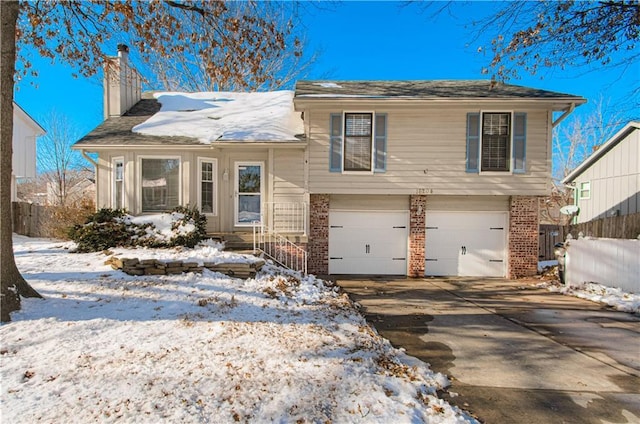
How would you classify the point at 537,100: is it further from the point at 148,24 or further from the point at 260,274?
the point at 148,24

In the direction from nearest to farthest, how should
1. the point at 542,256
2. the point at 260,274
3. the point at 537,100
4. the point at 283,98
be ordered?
the point at 260,274 < the point at 537,100 < the point at 283,98 < the point at 542,256

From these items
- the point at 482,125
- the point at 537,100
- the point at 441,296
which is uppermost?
the point at 537,100

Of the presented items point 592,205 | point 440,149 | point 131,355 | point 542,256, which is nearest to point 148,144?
point 131,355

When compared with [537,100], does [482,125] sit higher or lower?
lower

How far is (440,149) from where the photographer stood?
9070 mm

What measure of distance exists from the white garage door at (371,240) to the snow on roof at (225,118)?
298cm

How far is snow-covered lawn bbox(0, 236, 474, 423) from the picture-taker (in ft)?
8.45

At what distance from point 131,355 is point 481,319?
17.4ft

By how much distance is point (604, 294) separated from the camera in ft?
22.4

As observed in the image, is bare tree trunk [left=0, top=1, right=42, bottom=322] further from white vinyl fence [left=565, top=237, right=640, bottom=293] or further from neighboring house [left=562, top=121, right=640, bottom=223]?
neighboring house [left=562, top=121, right=640, bottom=223]

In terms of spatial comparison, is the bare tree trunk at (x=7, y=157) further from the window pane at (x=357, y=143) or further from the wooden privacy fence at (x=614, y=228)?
the wooden privacy fence at (x=614, y=228)

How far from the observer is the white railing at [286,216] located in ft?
30.2

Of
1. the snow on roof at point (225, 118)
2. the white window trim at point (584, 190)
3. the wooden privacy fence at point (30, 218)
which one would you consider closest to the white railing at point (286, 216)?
the snow on roof at point (225, 118)

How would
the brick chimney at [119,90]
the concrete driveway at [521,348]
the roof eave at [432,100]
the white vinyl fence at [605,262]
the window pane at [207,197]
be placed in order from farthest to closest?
the brick chimney at [119,90]
the window pane at [207,197]
the roof eave at [432,100]
the white vinyl fence at [605,262]
the concrete driveway at [521,348]
